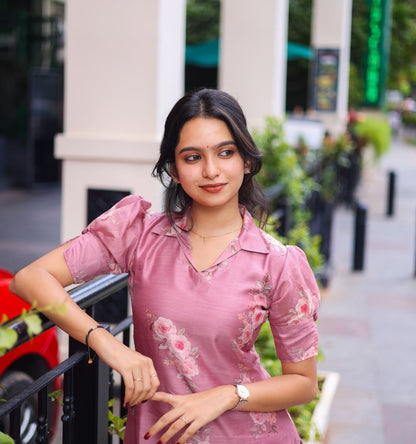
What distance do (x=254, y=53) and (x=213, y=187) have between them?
6809mm

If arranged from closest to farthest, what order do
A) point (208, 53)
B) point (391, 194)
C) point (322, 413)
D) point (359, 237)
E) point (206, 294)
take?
point (206, 294), point (322, 413), point (359, 237), point (391, 194), point (208, 53)

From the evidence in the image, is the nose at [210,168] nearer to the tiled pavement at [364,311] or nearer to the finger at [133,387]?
the finger at [133,387]

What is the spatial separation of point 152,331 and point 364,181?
19024mm

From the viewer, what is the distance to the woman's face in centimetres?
201

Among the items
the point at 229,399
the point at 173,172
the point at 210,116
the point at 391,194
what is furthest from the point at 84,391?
the point at 391,194

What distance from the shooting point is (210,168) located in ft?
6.56

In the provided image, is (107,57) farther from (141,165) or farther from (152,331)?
(152,331)

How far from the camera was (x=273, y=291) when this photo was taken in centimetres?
201

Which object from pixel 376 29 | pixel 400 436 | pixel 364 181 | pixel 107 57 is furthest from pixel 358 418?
pixel 376 29

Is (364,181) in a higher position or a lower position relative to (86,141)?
lower

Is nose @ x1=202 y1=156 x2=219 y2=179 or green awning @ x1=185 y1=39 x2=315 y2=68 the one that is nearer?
nose @ x1=202 y1=156 x2=219 y2=179

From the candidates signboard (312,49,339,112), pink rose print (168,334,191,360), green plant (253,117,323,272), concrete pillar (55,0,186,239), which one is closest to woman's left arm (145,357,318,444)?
pink rose print (168,334,191,360)

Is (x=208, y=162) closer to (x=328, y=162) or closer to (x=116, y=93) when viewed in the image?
(x=116, y=93)

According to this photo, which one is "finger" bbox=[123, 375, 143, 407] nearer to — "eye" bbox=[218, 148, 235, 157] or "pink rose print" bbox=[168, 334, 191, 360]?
"pink rose print" bbox=[168, 334, 191, 360]
